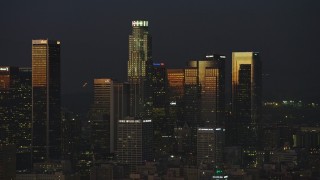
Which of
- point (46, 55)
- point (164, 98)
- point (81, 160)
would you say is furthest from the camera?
point (164, 98)

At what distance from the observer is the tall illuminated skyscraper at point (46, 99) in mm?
35656

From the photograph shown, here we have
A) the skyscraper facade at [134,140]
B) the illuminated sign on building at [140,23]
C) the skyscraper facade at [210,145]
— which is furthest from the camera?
the illuminated sign on building at [140,23]

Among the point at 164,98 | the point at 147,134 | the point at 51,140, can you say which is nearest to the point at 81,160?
the point at 51,140

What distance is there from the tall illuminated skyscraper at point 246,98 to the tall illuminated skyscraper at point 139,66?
9.34 ft

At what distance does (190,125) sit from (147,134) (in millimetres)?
1933

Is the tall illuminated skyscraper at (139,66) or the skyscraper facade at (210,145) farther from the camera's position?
the tall illuminated skyscraper at (139,66)

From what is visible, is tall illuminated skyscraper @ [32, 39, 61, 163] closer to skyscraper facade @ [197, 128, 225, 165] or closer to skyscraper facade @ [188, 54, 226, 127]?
skyscraper facade @ [197, 128, 225, 165]

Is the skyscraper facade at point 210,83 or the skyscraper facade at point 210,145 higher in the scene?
the skyscraper facade at point 210,83

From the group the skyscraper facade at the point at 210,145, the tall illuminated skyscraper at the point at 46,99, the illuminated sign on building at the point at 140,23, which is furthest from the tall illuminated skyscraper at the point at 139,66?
the tall illuminated skyscraper at the point at 46,99

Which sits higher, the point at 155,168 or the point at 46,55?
the point at 46,55

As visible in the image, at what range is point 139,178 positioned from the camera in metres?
33.0

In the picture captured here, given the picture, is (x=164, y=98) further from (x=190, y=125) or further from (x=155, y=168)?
(x=155, y=168)

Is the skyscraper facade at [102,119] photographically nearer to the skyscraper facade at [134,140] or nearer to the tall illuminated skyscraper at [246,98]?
the skyscraper facade at [134,140]

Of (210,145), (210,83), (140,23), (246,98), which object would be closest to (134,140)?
(210,145)
